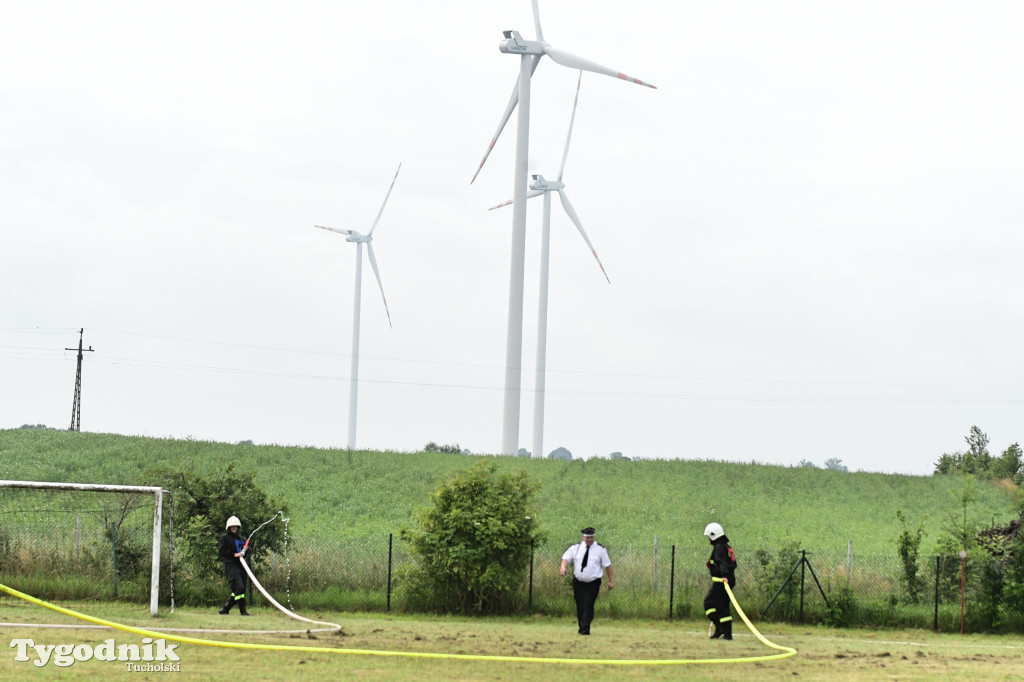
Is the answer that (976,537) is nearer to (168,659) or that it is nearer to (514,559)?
(514,559)

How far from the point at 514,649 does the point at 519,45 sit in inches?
1700

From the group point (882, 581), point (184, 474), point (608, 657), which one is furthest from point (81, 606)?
point (882, 581)

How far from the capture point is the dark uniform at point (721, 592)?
19531 millimetres

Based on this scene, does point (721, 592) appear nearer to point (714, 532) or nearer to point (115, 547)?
point (714, 532)

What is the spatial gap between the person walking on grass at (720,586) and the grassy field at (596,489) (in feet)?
85.5

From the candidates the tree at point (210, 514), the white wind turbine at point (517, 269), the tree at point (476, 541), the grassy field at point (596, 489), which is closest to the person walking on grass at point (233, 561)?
the tree at point (210, 514)

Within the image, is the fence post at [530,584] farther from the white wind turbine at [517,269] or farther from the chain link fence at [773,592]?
the white wind turbine at [517,269]

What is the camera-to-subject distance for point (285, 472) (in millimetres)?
60750

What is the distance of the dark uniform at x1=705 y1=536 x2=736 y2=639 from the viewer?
19.5 m

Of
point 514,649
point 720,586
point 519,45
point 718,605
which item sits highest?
point 519,45

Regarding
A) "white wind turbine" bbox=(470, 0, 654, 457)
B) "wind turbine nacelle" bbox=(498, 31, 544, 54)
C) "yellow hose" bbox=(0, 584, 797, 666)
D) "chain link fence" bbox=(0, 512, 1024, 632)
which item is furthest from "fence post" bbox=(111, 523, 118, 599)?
"wind turbine nacelle" bbox=(498, 31, 544, 54)

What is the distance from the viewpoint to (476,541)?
77.9 ft

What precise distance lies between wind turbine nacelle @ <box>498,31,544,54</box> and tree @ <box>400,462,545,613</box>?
35.4 metres

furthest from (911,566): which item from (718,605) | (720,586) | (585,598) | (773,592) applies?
(585,598)
